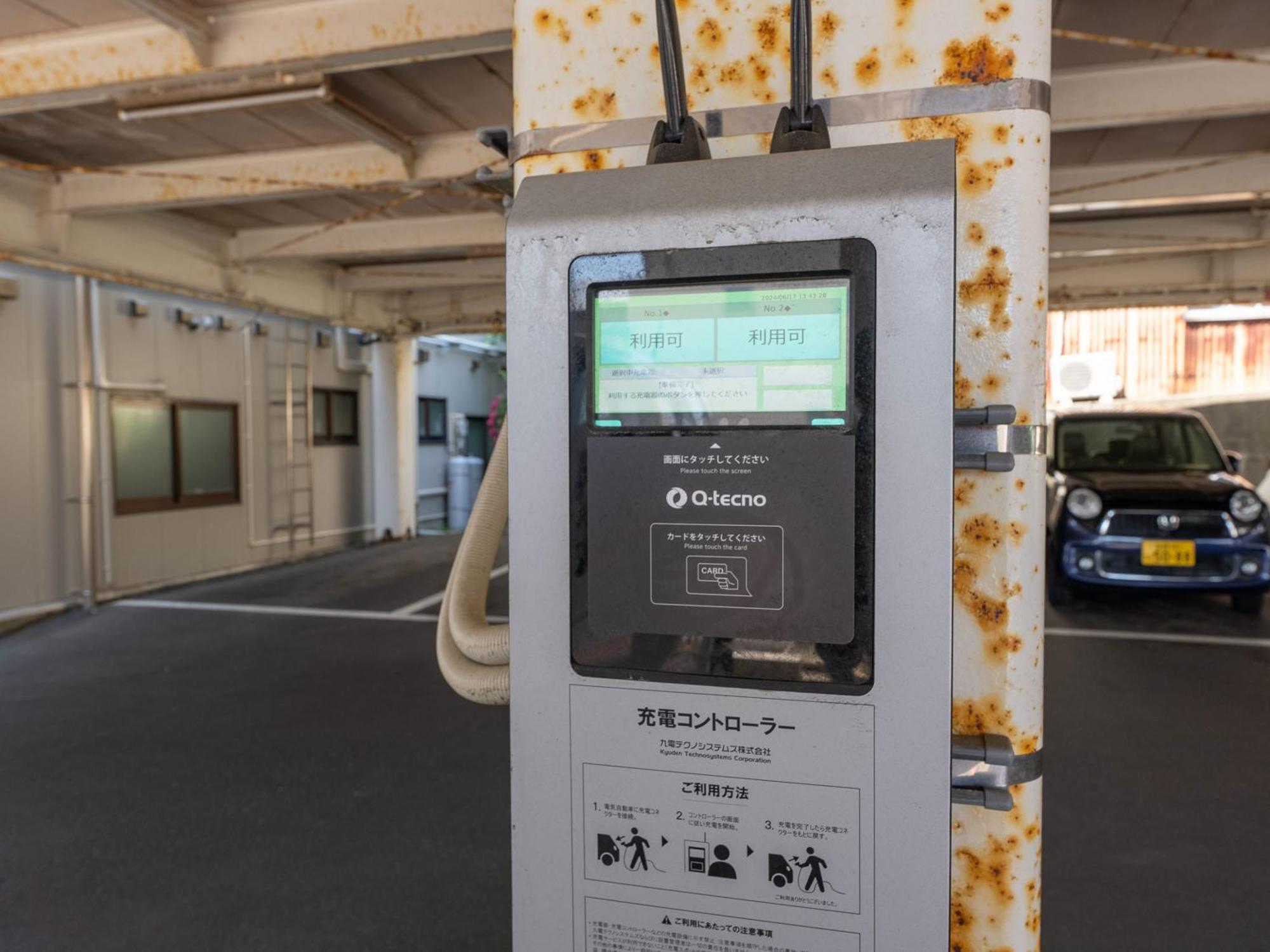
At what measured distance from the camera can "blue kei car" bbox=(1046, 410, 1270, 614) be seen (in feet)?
17.9

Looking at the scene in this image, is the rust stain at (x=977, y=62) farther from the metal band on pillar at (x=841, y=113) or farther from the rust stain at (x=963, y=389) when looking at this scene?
the rust stain at (x=963, y=389)

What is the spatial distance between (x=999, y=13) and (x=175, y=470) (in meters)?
7.99

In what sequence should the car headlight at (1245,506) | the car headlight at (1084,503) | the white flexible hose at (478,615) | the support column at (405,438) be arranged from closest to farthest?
the white flexible hose at (478,615), the car headlight at (1245,506), the car headlight at (1084,503), the support column at (405,438)

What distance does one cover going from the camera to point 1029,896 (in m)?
1.13

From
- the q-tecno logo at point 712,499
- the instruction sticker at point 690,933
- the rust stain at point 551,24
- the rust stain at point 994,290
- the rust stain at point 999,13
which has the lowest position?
the instruction sticker at point 690,933

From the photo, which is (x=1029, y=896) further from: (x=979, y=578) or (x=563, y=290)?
(x=563, y=290)

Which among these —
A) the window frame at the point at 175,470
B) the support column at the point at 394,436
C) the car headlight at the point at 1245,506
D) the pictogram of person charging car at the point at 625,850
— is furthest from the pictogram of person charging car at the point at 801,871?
the support column at the point at 394,436

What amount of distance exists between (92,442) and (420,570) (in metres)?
2.87

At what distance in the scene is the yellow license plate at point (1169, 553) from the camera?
5449 millimetres

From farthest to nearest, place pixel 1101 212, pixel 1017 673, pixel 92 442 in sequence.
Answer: pixel 1101 212, pixel 92 442, pixel 1017 673

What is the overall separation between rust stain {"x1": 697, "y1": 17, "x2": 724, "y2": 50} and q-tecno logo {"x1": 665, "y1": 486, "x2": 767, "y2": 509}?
61 cm

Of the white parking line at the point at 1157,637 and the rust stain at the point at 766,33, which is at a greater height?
the rust stain at the point at 766,33

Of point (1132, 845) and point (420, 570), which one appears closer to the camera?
point (1132, 845)

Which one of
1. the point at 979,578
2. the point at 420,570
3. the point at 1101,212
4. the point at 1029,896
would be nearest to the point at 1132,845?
the point at 1029,896
